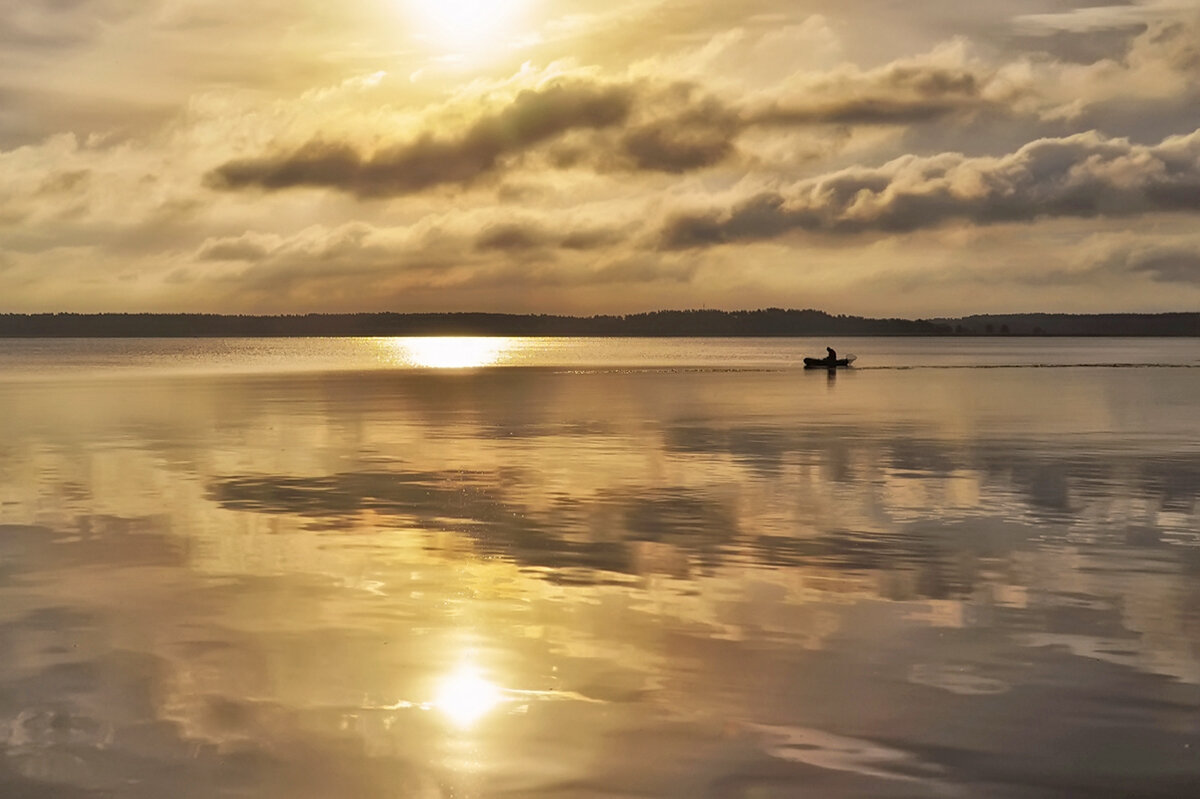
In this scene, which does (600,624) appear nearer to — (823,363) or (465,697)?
(465,697)

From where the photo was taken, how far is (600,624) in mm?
16578

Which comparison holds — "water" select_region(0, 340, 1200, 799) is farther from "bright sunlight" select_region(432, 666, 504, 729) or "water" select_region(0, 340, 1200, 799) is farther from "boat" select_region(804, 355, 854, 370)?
"boat" select_region(804, 355, 854, 370)

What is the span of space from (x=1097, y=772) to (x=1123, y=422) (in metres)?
A: 44.8

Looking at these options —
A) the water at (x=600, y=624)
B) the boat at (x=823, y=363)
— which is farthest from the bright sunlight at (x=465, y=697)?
the boat at (x=823, y=363)

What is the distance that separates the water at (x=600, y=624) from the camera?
11.2 m

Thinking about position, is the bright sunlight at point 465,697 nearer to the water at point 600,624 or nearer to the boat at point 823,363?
the water at point 600,624

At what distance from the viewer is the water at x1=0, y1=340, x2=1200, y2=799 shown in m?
11.2

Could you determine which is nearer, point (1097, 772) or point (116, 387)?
point (1097, 772)

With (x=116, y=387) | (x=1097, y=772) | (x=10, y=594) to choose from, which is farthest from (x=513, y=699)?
(x=116, y=387)

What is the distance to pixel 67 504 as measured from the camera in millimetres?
28438

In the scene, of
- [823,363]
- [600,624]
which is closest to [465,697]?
[600,624]

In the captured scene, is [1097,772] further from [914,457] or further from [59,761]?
[914,457]

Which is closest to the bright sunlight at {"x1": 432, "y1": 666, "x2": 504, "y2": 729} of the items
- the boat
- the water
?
the water

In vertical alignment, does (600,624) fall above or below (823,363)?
below
